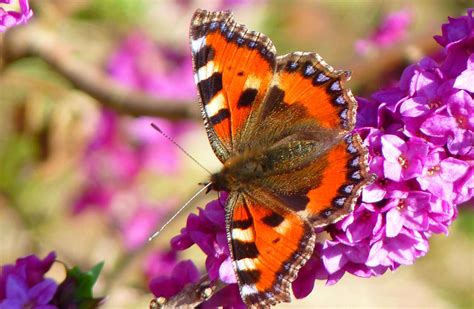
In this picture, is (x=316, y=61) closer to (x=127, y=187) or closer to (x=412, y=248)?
(x=412, y=248)

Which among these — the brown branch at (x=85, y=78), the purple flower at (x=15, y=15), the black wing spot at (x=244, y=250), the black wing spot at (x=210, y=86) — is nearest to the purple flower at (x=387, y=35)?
the brown branch at (x=85, y=78)

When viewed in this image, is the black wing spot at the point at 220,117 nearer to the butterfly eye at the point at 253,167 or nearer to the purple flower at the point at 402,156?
the butterfly eye at the point at 253,167

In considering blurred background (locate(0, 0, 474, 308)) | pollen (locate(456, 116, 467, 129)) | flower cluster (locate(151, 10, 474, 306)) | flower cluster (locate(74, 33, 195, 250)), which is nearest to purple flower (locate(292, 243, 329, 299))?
flower cluster (locate(151, 10, 474, 306))

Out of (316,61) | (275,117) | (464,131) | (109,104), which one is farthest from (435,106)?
(109,104)

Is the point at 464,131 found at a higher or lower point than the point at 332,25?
lower

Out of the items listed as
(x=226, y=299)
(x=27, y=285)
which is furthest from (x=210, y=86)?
(x=27, y=285)

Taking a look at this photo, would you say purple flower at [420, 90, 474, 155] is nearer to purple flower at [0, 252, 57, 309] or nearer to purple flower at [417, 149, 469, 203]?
purple flower at [417, 149, 469, 203]

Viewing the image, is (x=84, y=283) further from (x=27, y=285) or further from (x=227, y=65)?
(x=227, y=65)
